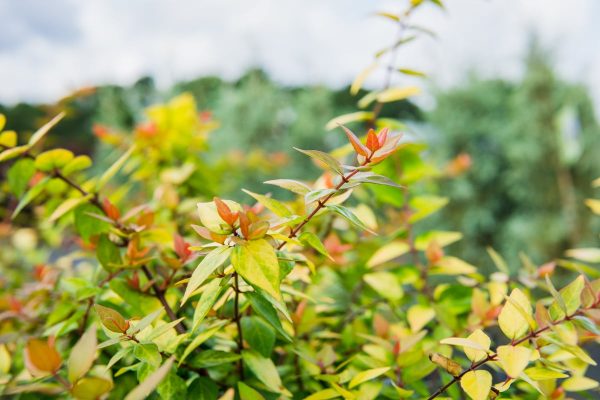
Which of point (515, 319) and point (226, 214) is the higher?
point (226, 214)

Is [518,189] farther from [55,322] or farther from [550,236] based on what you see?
[55,322]

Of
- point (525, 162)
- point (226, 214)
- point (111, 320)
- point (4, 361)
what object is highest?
point (226, 214)

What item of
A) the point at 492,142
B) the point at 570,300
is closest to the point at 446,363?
the point at 570,300

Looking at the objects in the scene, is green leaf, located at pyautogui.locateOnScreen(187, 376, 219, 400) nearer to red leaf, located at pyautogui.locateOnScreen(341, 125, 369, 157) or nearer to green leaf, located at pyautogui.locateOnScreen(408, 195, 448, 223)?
red leaf, located at pyautogui.locateOnScreen(341, 125, 369, 157)

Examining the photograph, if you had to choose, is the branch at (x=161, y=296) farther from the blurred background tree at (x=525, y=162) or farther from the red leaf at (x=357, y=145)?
the blurred background tree at (x=525, y=162)

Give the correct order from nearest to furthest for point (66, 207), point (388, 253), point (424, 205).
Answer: point (66, 207) → point (388, 253) → point (424, 205)

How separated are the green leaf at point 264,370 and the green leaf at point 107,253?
247 mm

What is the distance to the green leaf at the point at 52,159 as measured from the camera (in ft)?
2.46

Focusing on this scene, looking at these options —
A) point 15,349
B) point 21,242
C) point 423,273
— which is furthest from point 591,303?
point 21,242

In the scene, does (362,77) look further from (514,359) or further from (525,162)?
(525,162)

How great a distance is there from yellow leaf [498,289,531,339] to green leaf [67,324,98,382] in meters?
0.42

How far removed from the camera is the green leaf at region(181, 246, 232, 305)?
1.38ft

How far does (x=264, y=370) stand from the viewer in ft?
1.83

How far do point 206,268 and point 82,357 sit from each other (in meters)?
0.13
